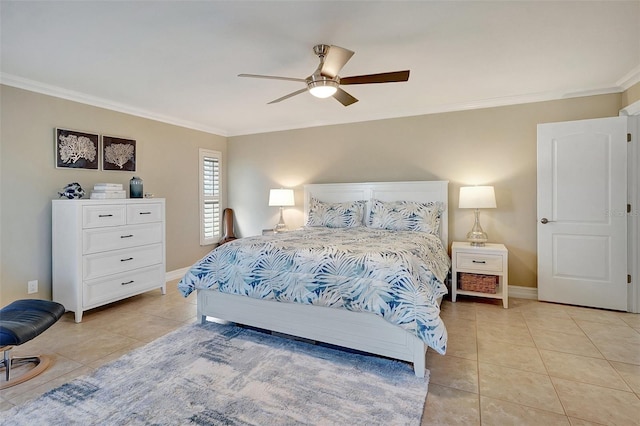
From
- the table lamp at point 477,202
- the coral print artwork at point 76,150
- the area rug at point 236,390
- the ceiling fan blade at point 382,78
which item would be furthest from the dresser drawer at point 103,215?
the table lamp at point 477,202

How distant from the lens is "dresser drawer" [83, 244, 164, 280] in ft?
10.5

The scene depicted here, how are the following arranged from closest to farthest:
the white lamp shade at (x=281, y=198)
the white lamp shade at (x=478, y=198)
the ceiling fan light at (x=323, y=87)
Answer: the ceiling fan light at (x=323, y=87)
the white lamp shade at (x=478, y=198)
the white lamp shade at (x=281, y=198)

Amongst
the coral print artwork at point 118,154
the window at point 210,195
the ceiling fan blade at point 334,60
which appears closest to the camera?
the ceiling fan blade at point 334,60

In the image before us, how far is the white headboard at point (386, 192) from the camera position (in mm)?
4066

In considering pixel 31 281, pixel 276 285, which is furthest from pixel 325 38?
pixel 31 281

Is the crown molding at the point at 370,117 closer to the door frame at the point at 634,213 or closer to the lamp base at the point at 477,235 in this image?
the door frame at the point at 634,213

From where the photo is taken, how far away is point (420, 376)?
82.4 inches

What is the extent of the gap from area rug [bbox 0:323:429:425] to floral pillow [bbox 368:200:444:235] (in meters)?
1.84

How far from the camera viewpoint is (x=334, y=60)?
2.24m

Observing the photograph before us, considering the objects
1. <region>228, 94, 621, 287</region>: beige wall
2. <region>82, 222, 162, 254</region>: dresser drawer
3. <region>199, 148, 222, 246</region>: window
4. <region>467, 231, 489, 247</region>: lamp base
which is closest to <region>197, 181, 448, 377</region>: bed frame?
<region>82, 222, 162, 254</region>: dresser drawer

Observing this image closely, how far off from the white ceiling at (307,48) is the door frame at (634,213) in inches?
18.2

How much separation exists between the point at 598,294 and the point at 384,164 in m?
2.87

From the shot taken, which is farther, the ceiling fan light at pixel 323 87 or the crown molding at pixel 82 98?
the crown molding at pixel 82 98

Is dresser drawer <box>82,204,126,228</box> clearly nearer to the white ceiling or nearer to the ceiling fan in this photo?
the white ceiling
